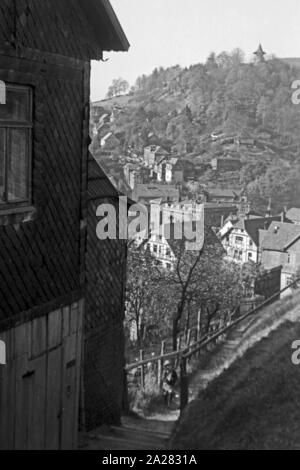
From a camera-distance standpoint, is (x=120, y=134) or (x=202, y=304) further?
(x=120, y=134)

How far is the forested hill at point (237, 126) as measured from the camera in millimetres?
134750

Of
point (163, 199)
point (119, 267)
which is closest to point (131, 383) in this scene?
point (119, 267)

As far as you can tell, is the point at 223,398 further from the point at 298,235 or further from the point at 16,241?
the point at 298,235

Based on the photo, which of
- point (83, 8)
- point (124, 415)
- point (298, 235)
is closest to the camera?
point (83, 8)

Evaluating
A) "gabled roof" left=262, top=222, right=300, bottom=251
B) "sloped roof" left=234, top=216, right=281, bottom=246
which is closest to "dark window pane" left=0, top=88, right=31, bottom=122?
"gabled roof" left=262, top=222, right=300, bottom=251

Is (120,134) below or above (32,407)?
above

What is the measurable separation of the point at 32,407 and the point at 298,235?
61.1 m

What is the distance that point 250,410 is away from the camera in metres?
10.2

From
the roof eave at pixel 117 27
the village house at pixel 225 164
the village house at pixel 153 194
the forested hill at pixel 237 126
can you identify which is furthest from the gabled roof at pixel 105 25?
the village house at pixel 225 164

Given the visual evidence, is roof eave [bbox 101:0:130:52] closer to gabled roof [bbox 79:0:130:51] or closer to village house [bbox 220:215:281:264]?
gabled roof [bbox 79:0:130:51]

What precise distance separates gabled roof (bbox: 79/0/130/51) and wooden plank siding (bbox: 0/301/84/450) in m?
3.55

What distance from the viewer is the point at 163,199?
90812mm

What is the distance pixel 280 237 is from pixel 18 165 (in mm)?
63837

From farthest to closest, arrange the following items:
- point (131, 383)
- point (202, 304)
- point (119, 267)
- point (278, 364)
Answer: point (202, 304) → point (131, 383) → point (119, 267) → point (278, 364)
